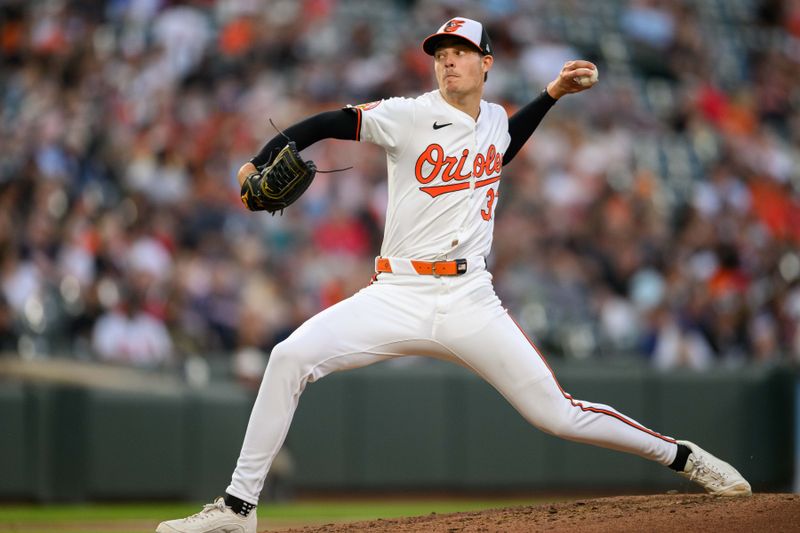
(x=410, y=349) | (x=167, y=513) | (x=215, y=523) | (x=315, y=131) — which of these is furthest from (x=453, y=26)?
(x=167, y=513)

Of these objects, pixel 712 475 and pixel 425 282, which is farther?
pixel 712 475

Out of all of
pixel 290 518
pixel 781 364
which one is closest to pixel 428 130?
pixel 290 518

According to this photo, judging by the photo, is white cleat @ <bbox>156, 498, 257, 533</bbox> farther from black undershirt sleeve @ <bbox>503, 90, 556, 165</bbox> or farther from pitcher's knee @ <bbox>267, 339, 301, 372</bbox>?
black undershirt sleeve @ <bbox>503, 90, 556, 165</bbox>

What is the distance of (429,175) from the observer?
15.5 feet

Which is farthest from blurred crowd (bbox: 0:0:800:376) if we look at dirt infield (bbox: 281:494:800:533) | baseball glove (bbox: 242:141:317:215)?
baseball glove (bbox: 242:141:317:215)

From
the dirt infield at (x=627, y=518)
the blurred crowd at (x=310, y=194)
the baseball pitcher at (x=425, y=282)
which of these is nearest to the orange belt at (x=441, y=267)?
the baseball pitcher at (x=425, y=282)

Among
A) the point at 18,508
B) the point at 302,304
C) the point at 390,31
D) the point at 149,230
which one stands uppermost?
the point at 390,31

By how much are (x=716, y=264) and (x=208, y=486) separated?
5.53 m

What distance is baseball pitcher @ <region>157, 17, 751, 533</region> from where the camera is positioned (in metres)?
4.54

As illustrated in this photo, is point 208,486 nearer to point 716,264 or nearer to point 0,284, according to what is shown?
point 0,284

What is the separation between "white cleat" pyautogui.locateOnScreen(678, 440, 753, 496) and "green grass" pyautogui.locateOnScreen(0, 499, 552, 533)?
10.2 ft

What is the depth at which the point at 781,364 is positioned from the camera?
34.3ft

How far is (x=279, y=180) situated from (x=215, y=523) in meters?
1.32

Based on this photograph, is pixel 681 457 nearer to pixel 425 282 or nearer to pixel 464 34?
pixel 425 282
